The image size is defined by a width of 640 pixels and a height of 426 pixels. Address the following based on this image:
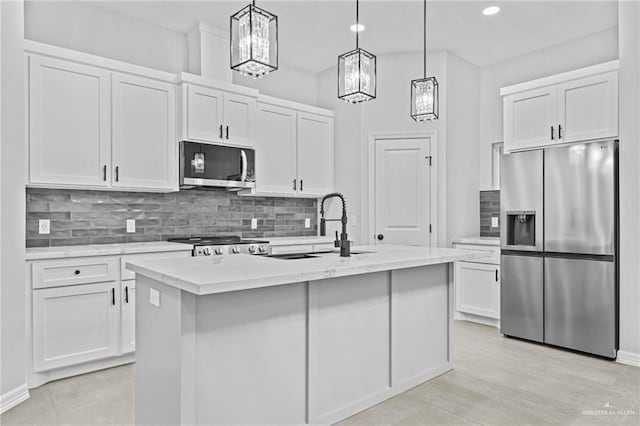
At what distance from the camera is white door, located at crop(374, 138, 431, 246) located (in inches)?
193

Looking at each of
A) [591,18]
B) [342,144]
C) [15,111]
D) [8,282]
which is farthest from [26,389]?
[591,18]

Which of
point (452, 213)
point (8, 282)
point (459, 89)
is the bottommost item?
point (8, 282)

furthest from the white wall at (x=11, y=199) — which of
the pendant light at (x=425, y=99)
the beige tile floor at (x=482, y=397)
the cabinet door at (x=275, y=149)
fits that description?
the pendant light at (x=425, y=99)

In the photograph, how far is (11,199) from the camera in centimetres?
265

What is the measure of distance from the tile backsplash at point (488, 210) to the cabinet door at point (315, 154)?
1.92 m

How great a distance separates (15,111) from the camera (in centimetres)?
270

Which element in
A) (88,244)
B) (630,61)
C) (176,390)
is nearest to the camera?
(176,390)

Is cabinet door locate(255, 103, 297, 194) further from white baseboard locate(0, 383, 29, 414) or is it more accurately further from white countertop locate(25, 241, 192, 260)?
white baseboard locate(0, 383, 29, 414)

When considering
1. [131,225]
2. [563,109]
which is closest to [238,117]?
[131,225]

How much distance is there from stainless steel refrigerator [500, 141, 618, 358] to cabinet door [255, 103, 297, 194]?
232cm

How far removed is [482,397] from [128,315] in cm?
268

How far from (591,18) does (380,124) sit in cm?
228

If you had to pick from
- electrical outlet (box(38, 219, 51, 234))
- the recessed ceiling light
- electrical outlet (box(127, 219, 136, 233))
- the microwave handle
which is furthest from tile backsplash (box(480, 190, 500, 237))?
electrical outlet (box(38, 219, 51, 234))

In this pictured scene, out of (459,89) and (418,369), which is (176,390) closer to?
(418,369)
